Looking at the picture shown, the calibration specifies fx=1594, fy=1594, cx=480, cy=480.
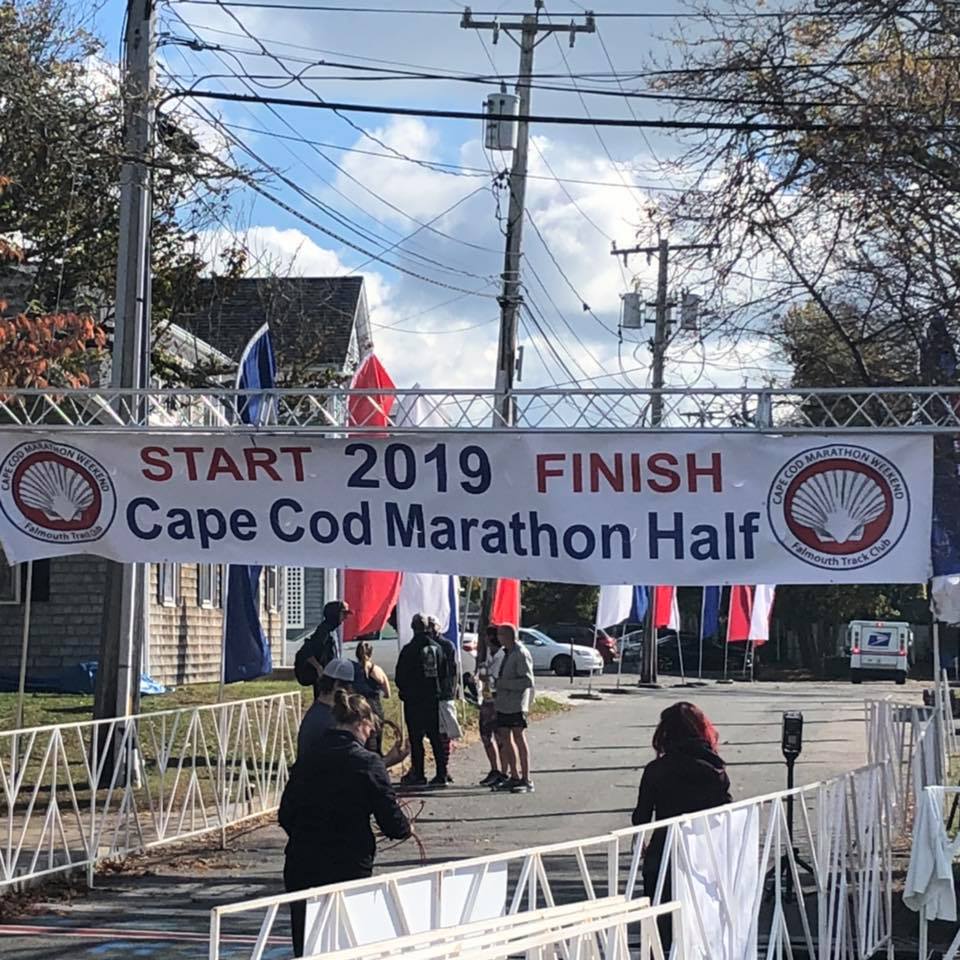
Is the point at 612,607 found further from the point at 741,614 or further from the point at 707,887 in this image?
the point at 707,887

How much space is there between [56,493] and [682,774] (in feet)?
16.5

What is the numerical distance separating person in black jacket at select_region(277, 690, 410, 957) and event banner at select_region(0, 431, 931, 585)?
3327 millimetres

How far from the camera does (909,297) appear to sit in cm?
1353

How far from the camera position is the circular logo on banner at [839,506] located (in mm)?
9984

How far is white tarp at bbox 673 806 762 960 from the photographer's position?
6.98 m

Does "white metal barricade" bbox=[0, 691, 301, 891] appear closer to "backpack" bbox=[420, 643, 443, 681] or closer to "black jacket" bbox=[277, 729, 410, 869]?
"backpack" bbox=[420, 643, 443, 681]

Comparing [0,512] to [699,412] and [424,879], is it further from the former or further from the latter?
[424,879]

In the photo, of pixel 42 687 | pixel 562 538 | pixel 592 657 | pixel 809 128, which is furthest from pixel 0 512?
pixel 592 657

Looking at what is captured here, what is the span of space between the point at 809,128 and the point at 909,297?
1.80 m

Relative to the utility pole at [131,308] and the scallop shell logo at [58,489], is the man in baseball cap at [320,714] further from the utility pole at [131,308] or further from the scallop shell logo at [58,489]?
the utility pole at [131,308]

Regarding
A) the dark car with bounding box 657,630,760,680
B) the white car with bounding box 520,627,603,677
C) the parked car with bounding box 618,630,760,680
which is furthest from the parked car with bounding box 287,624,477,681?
the dark car with bounding box 657,630,760,680

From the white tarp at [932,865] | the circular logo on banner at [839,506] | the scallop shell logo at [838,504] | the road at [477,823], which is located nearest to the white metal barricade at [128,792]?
the road at [477,823]

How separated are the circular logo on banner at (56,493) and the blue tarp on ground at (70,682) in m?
14.4

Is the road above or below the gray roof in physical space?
below
